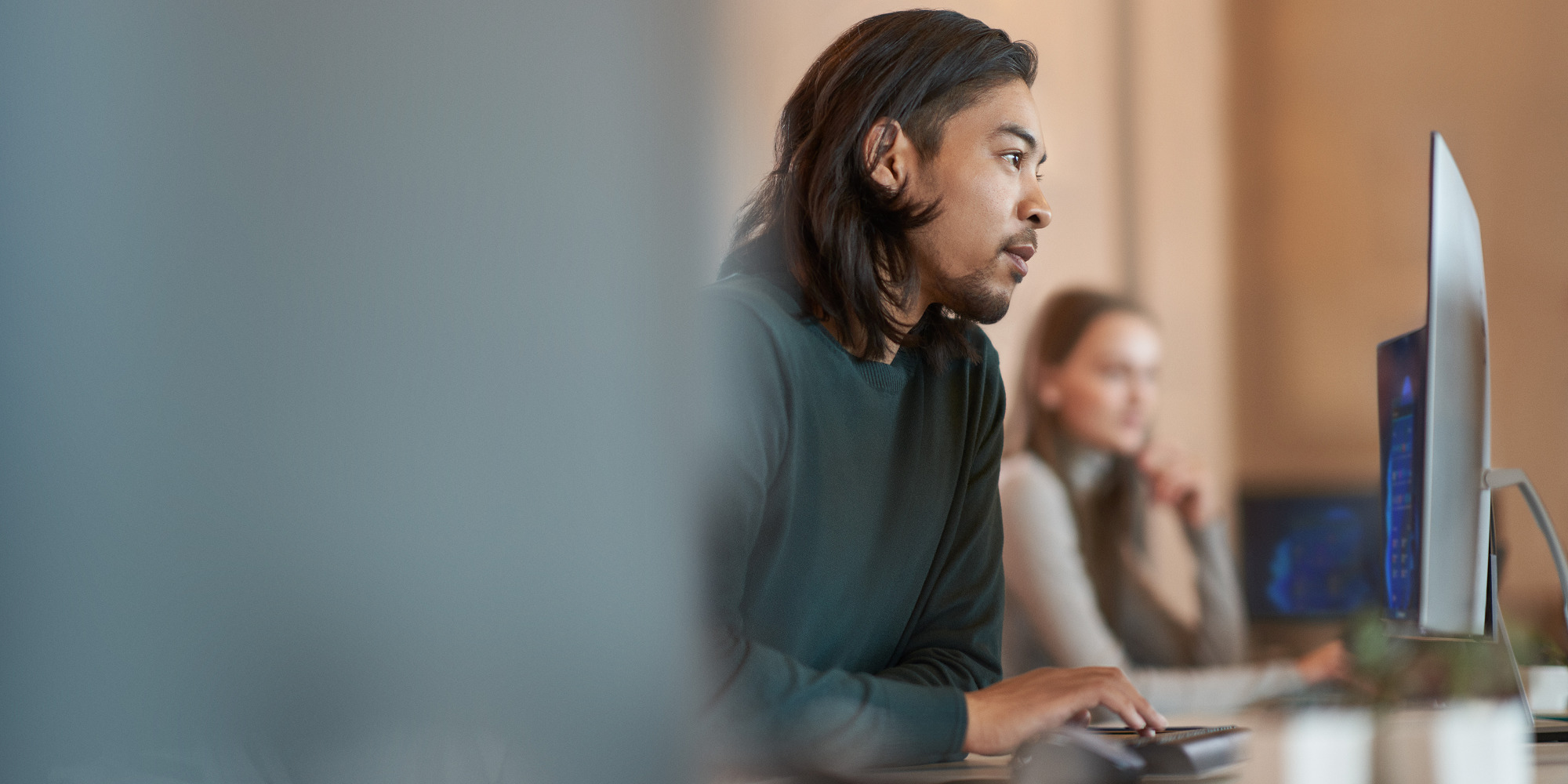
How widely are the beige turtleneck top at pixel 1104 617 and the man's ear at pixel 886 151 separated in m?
0.30

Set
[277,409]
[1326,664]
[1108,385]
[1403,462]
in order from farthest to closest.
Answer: [1108,385] → [1326,664] → [1403,462] → [277,409]

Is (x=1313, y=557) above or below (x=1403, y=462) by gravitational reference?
below

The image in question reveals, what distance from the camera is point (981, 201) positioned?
71 centimetres

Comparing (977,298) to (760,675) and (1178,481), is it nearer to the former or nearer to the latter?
(760,675)

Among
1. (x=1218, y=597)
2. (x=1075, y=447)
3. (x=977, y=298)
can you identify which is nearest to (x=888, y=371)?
(x=977, y=298)

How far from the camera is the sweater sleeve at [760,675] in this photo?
60 centimetres

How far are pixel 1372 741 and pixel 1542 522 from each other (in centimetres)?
17

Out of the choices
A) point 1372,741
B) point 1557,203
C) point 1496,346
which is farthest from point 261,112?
point 1557,203

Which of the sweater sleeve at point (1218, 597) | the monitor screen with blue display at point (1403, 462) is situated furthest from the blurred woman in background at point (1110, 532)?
the monitor screen with blue display at point (1403, 462)

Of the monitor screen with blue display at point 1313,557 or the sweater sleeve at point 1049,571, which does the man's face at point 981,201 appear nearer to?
the sweater sleeve at point 1049,571

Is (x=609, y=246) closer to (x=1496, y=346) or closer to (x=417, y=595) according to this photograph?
(x=417, y=595)

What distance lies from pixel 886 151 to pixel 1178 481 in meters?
1.09

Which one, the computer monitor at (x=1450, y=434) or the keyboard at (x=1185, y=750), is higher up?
the computer monitor at (x=1450, y=434)

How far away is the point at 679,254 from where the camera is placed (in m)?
0.60
